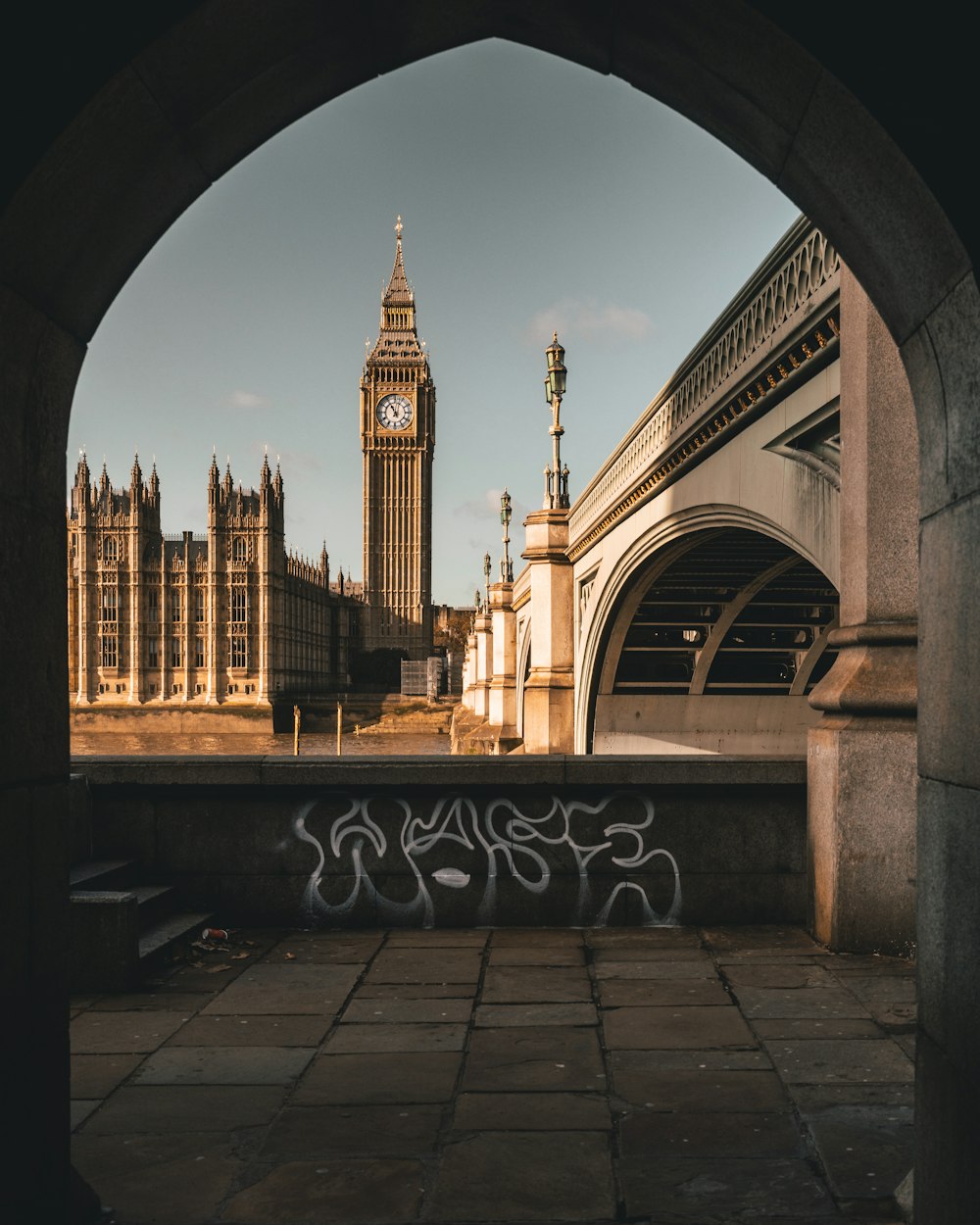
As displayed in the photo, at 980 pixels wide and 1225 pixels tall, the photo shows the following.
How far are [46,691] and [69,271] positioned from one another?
1132mm

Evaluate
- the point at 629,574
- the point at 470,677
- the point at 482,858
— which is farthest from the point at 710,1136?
the point at 470,677

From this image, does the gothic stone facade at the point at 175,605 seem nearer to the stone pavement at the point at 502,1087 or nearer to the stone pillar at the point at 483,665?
the stone pillar at the point at 483,665

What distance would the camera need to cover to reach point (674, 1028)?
5035 mm

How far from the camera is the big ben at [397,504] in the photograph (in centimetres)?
12194

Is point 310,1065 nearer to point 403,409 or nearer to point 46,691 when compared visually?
point 46,691

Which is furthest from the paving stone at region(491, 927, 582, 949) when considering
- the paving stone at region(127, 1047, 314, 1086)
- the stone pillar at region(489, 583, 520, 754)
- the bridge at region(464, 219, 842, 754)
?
the stone pillar at region(489, 583, 520, 754)

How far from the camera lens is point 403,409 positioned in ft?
414

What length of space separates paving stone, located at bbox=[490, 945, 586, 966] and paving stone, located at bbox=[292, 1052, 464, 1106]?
1.67 metres

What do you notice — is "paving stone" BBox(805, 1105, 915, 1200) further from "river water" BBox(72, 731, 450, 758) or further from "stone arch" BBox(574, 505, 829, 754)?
"river water" BBox(72, 731, 450, 758)

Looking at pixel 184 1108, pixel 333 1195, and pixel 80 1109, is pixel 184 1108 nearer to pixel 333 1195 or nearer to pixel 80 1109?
pixel 80 1109

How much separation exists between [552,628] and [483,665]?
32.4 m

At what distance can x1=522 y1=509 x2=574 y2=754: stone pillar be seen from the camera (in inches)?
1133

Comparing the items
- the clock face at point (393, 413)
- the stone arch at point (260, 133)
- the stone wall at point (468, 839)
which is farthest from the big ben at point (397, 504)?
the stone arch at point (260, 133)

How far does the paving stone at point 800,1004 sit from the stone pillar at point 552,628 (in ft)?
75.5
